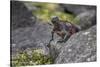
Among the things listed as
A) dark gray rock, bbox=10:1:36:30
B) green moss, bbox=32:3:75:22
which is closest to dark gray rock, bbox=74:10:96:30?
green moss, bbox=32:3:75:22

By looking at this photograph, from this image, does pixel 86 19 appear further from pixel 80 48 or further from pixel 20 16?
pixel 20 16

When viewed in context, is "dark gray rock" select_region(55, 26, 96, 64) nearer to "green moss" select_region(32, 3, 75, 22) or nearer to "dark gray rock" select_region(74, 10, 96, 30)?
"dark gray rock" select_region(74, 10, 96, 30)

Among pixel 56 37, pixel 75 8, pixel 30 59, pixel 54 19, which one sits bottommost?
pixel 30 59

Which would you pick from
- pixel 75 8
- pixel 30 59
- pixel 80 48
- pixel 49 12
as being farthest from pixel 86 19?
pixel 30 59

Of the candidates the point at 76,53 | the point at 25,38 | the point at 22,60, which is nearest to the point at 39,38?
the point at 25,38

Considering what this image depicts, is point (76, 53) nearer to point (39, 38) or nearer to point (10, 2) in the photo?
point (39, 38)
